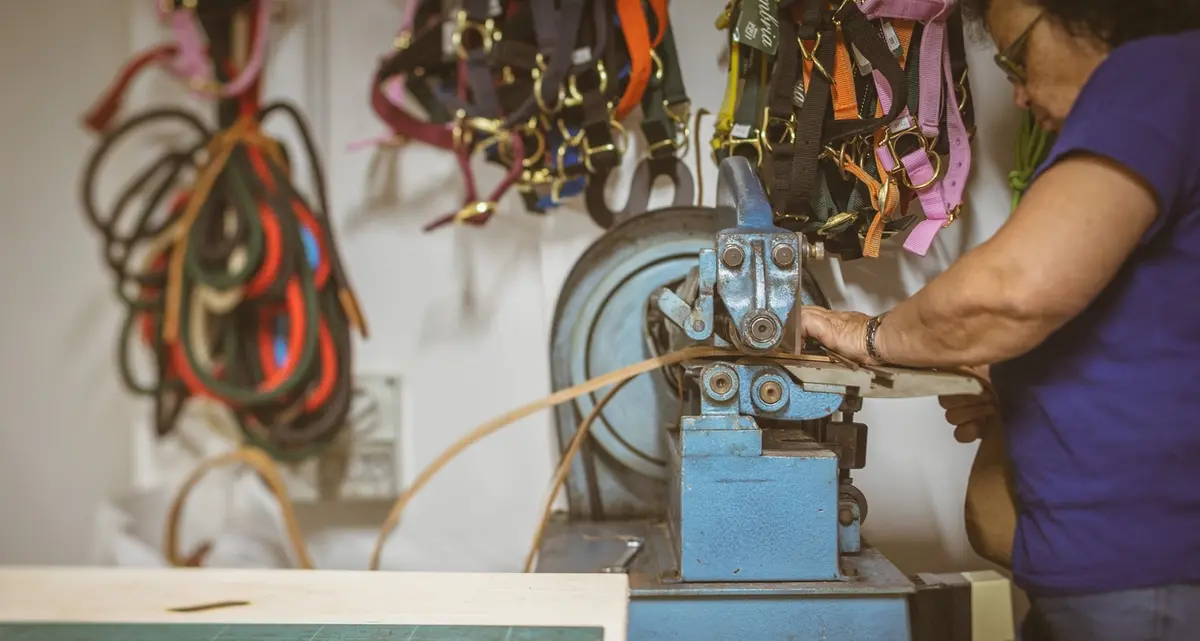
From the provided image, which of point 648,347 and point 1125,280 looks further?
point 648,347

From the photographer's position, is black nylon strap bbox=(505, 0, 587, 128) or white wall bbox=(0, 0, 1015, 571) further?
white wall bbox=(0, 0, 1015, 571)

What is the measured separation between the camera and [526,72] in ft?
4.21

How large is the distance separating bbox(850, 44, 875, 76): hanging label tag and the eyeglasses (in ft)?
0.46

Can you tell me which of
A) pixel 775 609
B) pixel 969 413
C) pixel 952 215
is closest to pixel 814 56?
pixel 952 215

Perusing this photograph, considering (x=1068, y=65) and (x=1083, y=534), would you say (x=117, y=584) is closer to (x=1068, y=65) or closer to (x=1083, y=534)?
(x=1083, y=534)

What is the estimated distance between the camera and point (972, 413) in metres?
1.00

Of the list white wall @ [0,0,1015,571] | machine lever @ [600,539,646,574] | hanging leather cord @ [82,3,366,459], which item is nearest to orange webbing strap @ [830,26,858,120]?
white wall @ [0,0,1015,571]

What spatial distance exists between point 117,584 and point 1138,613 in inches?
48.2

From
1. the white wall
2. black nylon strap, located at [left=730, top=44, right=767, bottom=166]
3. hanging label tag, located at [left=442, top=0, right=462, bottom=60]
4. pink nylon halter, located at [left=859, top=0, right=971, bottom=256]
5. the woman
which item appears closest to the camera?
the woman

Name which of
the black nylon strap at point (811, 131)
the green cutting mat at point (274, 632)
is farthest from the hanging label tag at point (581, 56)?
the green cutting mat at point (274, 632)

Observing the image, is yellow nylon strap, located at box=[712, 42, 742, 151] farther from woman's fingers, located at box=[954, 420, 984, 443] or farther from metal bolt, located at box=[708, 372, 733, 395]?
woman's fingers, located at box=[954, 420, 984, 443]

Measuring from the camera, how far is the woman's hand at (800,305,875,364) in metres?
0.92

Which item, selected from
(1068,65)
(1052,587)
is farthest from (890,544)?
(1068,65)

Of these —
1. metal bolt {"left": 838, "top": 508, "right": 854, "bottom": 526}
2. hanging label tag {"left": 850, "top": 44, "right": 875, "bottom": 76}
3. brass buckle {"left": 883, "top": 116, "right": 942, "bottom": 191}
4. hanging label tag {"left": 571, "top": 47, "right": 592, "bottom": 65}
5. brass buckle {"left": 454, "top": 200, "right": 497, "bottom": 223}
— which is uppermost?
hanging label tag {"left": 571, "top": 47, "right": 592, "bottom": 65}
